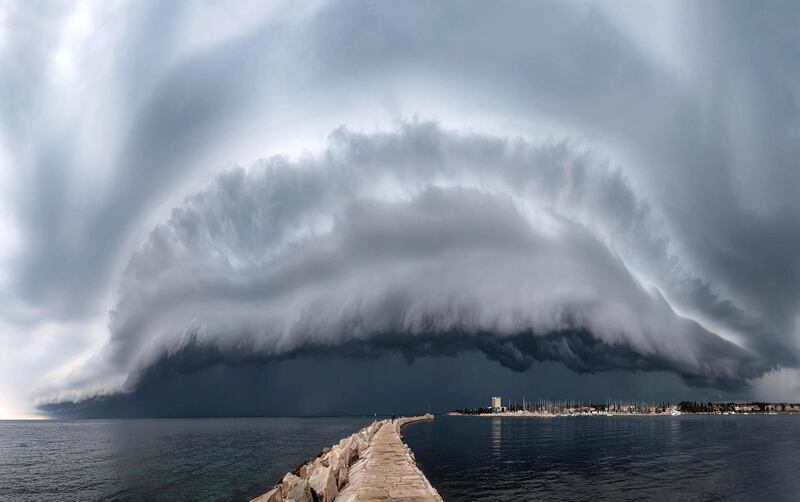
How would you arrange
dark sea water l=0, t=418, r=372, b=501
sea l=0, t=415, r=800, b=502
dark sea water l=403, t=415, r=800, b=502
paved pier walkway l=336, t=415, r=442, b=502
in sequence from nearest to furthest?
paved pier walkway l=336, t=415, r=442, b=502 → dark sea water l=403, t=415, r=800, b=502 → sea l=0, t=415, r=800, b=502 → dark sea water l=0, t=418, r=372, b=501

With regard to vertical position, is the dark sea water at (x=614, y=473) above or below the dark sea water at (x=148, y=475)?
above

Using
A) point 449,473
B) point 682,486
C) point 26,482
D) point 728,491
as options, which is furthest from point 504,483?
point 26,482

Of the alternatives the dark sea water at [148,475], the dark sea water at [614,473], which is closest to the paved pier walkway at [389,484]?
the dark sea water at [614,473]

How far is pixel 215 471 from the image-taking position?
184ft

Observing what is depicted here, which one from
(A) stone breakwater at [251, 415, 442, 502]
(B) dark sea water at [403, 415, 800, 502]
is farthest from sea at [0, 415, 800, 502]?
(A) stone breakwater at [251, 415, 442, 502]

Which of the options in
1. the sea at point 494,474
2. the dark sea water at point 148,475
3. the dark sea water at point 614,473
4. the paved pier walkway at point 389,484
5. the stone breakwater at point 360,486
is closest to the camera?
the paved pier walkway at point 389,484

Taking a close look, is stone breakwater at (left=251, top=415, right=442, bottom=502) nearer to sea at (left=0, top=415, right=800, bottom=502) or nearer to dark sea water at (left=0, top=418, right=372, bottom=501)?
sea at (left=0, top=415, right=800, bottom=502)

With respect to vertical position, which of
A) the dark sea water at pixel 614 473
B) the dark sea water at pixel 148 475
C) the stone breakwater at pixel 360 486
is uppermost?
the stone breakwater at pixel 360 486

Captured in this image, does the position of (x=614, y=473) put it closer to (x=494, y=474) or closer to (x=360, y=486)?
(x=494, y=474)

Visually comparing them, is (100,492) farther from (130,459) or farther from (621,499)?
(621,499)

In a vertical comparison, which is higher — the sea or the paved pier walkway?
the paved pier walkway

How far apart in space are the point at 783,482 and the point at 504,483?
25550 millimetres

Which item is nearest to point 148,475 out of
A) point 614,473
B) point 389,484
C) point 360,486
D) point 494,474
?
point 360,486

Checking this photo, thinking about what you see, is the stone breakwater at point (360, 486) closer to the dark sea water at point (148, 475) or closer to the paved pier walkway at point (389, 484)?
the paved pier walkway at point (389, 484)
